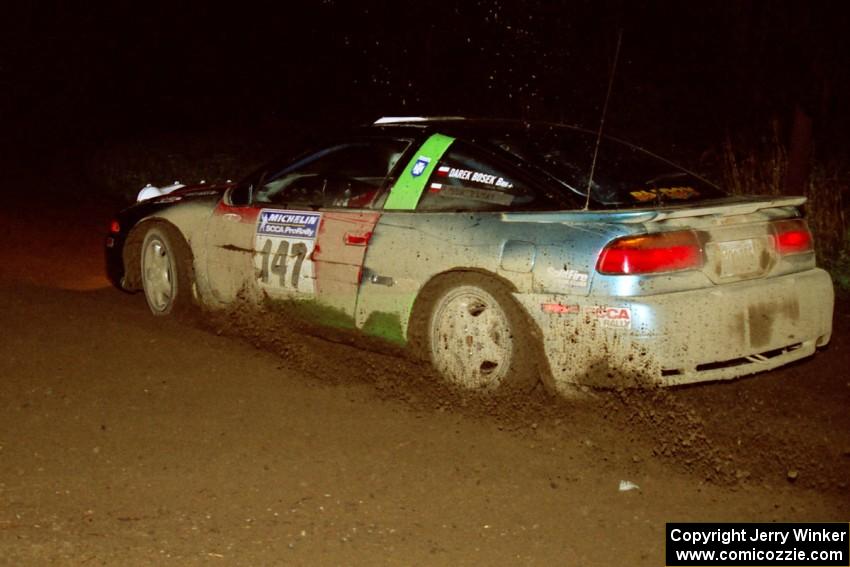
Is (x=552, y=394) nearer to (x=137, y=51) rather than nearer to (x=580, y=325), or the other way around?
(x=580, y=325)

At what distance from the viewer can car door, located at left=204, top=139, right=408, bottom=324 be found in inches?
247

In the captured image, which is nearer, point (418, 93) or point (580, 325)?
point (580, 325)

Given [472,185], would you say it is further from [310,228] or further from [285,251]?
[285,251]

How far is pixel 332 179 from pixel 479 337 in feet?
5.10

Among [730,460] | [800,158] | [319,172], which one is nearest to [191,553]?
[730,460]

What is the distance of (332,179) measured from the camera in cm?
676

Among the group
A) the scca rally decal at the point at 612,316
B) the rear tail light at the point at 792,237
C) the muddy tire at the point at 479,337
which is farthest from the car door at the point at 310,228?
the rear tail light at the point at 792,237

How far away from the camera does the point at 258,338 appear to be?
6.77 metres

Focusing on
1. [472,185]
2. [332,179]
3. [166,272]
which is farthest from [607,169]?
[166,272]

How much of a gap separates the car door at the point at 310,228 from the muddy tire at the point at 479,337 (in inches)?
22.6

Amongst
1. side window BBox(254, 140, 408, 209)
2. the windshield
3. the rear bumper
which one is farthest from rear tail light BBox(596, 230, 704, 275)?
side window BBox(254, 140, 408, 209)

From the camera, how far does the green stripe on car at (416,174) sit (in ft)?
20.1

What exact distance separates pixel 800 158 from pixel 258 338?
5.64m

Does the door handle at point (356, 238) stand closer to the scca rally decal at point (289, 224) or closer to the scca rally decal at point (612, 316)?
the scca rally decal at point (289, 224)
